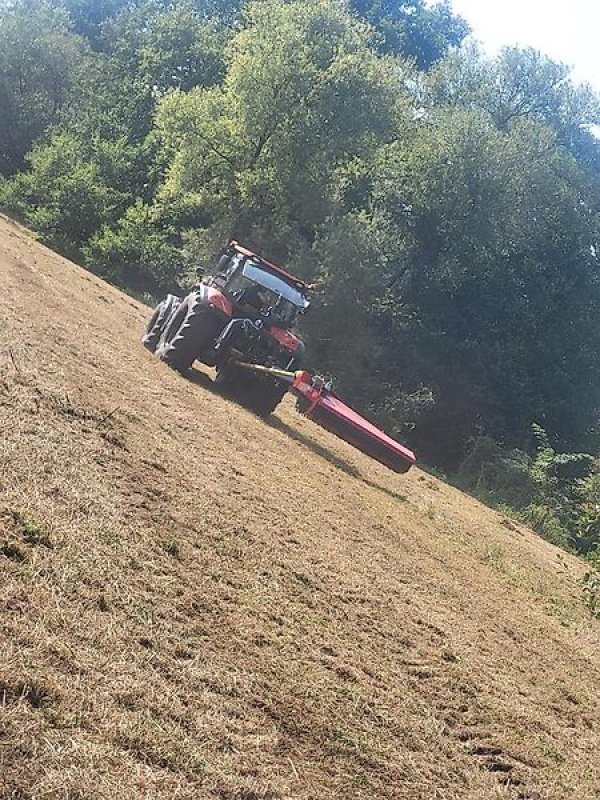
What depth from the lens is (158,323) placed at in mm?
13797

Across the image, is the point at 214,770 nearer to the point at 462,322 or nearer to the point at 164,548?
the point at 164,548

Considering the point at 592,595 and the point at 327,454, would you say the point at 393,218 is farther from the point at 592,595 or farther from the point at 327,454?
the point at 592,595

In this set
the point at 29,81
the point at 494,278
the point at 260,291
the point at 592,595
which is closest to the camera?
the point at 592,595

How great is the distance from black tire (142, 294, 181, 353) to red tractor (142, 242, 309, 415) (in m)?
0.04

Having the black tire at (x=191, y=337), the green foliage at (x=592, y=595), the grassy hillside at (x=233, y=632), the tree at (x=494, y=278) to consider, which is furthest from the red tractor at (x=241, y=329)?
the tree at (x=494, y=278)

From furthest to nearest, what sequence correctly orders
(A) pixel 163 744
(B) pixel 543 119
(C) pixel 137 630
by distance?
(B) pixel 543 119 < (C) pixel 137 630 < (A) pixel 163 744

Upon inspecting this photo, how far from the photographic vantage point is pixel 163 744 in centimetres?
363

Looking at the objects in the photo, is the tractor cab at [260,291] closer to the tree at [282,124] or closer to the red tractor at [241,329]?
the red tractor at [241,329]

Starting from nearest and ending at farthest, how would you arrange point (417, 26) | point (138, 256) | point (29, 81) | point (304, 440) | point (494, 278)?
point (304, 440), point (494, 278), point (138, 256), point (29, 81), point (417, 26)

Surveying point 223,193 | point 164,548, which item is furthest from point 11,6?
point 164,548

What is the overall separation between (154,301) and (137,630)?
72.1 ft

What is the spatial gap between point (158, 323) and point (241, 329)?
8.02ft

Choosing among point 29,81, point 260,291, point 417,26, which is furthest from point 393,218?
point 417,26

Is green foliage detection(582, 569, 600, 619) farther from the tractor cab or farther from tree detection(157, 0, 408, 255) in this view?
tree detection(157, 0, 408, 255)
